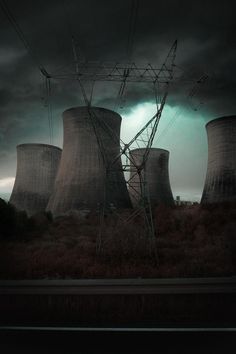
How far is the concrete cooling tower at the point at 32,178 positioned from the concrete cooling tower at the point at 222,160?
43.5ft

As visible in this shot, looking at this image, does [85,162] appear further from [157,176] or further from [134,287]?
[134,287]

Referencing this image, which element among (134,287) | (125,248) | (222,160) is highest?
Result: (222,160)

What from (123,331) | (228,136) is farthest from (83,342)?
(228,136)

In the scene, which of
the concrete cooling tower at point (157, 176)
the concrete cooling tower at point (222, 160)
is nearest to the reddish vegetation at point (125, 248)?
the concrete cooling tower at point (222, 160)

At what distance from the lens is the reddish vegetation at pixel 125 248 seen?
889 cm

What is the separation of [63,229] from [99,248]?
959 centimetres

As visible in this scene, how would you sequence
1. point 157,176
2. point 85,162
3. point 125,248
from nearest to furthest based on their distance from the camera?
point 125,248 → point 85,162 → point 157,176

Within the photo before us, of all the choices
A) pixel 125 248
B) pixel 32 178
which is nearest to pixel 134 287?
pixel 125 248

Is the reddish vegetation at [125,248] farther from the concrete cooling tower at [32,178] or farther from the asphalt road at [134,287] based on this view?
the concrete cooling tower at [32,178]

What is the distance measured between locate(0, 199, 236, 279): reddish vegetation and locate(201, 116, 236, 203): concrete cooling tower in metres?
3.26

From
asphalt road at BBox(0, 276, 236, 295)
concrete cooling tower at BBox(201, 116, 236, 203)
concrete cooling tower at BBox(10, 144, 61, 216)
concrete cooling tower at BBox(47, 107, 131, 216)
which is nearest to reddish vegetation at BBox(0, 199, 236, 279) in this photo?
concrete cooling tower at BBox(47, 107, 131, 216)

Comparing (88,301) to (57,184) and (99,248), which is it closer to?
(99,248)

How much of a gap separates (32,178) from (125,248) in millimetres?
23431

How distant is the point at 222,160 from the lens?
2608 centimetres
